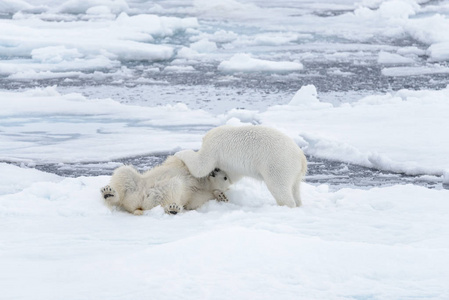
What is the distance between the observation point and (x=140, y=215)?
441 cm

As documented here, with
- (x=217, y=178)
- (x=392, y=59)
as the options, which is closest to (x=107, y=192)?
(x=217, y=178)

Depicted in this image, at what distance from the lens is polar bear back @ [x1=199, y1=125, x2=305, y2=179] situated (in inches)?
175

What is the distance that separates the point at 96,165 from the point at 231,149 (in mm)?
3136

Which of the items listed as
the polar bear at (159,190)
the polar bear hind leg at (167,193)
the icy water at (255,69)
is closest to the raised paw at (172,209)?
the polar bear at (159,190)

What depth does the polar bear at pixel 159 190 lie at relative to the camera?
4.48 metres

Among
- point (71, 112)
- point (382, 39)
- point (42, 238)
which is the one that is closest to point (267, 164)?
point (42, 238)

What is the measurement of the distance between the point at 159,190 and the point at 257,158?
2.22 feet

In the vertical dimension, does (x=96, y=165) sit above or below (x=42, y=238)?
below

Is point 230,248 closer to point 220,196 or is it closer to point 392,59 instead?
point 220,196

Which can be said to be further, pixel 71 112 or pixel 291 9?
pixel 291 9

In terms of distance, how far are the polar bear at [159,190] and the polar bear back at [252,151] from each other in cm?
19

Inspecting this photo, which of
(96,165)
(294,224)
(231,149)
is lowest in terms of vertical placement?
(96,165)

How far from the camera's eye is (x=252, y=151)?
4.51 meters

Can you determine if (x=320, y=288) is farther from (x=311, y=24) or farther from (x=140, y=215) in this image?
(x=311, y=24)
